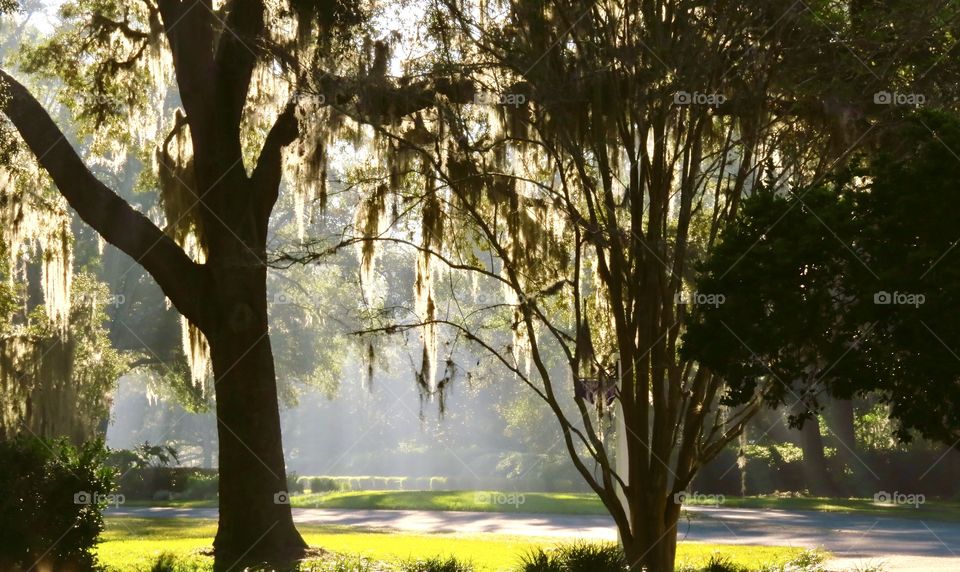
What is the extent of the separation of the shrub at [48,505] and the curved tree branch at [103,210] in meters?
2.85

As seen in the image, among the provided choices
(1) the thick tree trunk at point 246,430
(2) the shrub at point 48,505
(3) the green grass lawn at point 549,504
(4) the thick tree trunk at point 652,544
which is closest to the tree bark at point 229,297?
(1) the thick tree trunk at point 246,430

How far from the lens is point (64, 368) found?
23.3 metres

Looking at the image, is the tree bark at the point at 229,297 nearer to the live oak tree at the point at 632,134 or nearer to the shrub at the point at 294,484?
the live oak tree at the point at 632,134

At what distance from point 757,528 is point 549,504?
10.8 m

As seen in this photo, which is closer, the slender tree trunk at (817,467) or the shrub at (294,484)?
the slender tree trunk at (817,467)

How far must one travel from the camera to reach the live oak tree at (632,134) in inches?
460

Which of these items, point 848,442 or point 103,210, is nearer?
point 103,210

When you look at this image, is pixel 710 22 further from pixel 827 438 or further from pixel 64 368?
pixel 827 438

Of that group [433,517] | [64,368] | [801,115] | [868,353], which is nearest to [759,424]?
[433,517]

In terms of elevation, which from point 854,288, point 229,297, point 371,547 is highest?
point 229,297

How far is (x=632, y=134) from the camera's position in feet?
40.7

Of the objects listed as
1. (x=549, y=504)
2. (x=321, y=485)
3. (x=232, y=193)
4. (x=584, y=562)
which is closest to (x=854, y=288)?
(x=584, y=562)

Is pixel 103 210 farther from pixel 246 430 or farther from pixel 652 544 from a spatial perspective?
pixel 652 544

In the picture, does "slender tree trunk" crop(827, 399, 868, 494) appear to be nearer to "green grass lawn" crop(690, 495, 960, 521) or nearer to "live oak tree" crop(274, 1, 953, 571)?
"green grass lawn" crop(690, 495, 960, 521)
